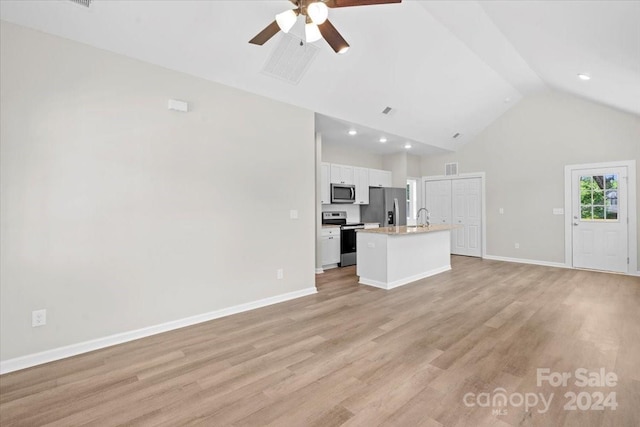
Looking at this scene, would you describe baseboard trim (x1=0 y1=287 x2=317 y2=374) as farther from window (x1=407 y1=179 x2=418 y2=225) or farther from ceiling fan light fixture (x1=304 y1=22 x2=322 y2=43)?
window (x1=407 y1=179 x2=418 y2=225)

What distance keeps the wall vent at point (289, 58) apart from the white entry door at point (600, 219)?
229 inches

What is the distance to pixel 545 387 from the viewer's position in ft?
6.78

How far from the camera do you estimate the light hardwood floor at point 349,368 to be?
182 centimetres

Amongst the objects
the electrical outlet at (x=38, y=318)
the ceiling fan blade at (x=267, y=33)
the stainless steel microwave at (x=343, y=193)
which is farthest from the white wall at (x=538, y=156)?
the electrical outlet at (x=38, y=318)

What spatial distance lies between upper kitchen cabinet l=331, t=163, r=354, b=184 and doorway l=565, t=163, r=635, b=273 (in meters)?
4.35

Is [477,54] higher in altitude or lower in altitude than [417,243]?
higher

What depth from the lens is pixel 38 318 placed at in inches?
97.9

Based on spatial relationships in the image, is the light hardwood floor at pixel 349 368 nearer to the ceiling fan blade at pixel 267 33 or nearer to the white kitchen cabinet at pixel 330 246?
the white kitchen cabinet at pixel 330 246

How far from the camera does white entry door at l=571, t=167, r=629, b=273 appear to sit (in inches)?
214

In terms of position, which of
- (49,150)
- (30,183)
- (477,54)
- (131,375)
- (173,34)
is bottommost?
(131,375)

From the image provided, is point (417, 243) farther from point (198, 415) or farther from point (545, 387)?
point (198, 415)

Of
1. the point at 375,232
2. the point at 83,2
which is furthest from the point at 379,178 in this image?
the point at 83,2

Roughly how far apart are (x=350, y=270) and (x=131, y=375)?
13.9ft

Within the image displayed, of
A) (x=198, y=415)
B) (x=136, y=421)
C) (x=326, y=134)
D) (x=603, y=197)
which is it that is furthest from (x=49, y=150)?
(x=603, y=197)
